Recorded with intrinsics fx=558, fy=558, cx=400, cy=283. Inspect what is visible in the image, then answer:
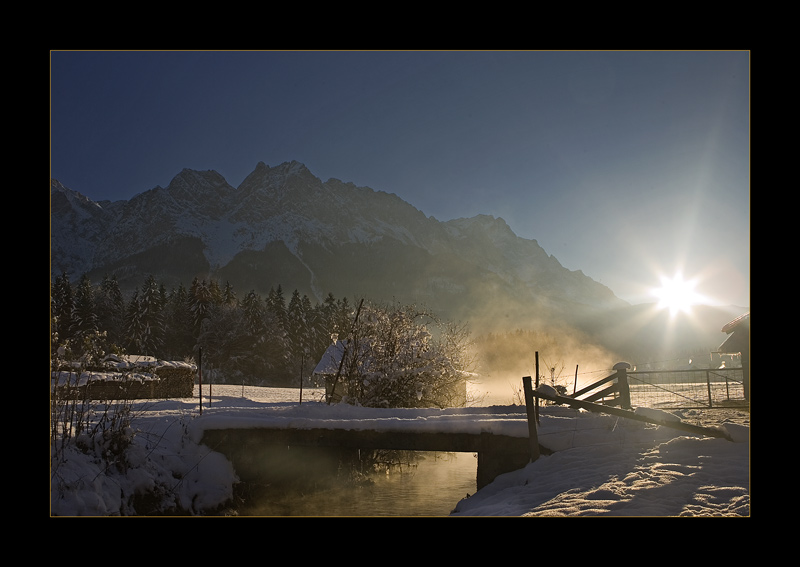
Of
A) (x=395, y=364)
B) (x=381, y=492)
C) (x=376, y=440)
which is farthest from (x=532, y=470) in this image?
(x=395, y=364)

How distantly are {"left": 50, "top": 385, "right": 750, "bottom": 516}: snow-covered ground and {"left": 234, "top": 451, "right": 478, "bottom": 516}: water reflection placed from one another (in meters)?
1.50

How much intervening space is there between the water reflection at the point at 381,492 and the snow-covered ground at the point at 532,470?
150cm

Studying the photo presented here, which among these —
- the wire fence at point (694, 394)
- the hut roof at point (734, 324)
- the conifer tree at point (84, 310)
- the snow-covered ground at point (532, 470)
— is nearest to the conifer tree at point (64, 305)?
the conifer tree at point (84, 310)

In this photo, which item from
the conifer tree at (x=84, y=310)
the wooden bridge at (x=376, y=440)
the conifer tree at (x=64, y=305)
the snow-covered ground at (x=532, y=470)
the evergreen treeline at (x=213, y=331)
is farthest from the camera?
the evergreen treeline at (x=213, y=331)

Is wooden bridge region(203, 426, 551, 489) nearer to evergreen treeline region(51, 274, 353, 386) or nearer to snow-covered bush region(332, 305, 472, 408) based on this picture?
snow-covered bush region(332, 305, 472, 408)

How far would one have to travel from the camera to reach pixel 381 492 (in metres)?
17.0

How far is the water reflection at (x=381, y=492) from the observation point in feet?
47.5

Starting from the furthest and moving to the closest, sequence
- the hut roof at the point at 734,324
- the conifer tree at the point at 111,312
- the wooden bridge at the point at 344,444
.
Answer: the conifer tree at the point at 111,312
the hut roof at the point at 734,324
the wooden bridge at the point at 344,444

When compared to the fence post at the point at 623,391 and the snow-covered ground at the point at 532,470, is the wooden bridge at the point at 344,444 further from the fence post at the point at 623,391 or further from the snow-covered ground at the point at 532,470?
the fence post at the point at 623,391

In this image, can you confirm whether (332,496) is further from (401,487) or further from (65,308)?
(65,308)

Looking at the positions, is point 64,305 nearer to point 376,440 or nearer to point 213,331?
point 213,331

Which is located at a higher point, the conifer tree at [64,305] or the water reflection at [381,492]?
the conifer tree at [64,305]

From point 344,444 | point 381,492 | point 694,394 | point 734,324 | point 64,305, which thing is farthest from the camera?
point 64,305

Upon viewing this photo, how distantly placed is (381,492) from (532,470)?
26.2ft
